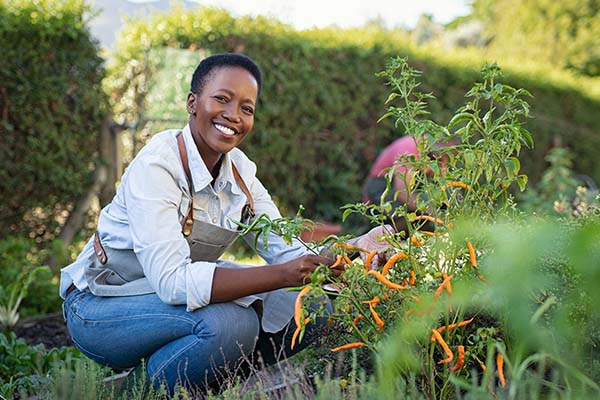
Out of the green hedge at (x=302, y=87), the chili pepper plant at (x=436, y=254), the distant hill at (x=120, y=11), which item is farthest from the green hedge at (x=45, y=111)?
the chili pepper plant at (x=436, y=254)

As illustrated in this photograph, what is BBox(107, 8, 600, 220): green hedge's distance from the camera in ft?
20.2

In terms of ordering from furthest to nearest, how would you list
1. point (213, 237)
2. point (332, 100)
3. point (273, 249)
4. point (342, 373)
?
point (332, 100) < point (273, 249) < point (213, 237) < point (342, 373)

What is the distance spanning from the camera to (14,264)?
482 centimetres

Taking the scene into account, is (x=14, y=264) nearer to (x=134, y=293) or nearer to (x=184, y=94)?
(x=184, y=94)

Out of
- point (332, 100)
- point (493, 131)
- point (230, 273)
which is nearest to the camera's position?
point (493, 131)

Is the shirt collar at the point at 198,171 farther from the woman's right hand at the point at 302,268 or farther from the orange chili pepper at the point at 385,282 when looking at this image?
the orange chili pepper at the point at 385,282

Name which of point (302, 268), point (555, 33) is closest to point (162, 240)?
point (302, 268)

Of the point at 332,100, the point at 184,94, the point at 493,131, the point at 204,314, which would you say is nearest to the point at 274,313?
the point at 204,314

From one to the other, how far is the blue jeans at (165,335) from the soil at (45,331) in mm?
1470

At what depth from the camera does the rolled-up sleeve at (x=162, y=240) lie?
2400mm

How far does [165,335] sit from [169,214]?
39cm

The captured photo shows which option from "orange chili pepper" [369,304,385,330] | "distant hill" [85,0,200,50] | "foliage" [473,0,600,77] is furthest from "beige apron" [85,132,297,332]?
"foliage" [473,0,600,77]

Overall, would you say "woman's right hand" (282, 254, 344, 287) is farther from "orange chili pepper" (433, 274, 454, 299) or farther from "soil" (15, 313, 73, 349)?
"soil" (15, 313, 73, 349)

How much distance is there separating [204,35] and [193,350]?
4.24 m
